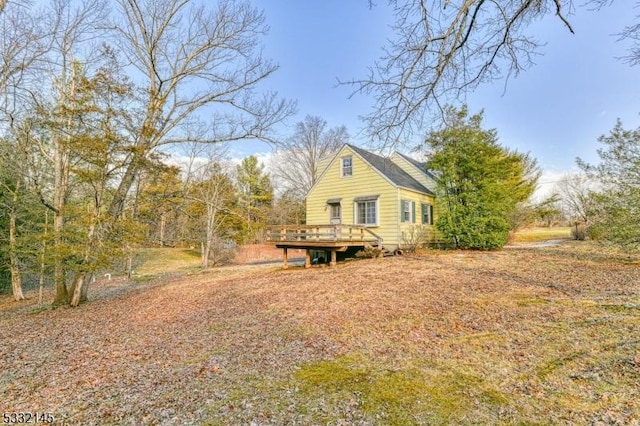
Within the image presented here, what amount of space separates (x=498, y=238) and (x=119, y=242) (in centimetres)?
1573

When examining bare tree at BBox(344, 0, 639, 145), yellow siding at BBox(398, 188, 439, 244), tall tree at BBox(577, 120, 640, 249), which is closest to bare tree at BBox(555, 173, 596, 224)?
yellow siding at BBox(398, 188, 439, 244)

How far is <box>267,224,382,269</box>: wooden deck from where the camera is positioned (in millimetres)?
12609

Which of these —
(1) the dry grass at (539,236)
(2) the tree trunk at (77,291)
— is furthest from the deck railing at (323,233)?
(1) the dry grass at (539,236)

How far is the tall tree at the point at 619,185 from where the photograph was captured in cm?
875

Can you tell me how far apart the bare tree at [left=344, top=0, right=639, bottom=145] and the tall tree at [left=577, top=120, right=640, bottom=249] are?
6689 millimetres

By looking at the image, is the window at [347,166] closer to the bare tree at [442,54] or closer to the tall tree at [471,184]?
the tall tree at [471,184]

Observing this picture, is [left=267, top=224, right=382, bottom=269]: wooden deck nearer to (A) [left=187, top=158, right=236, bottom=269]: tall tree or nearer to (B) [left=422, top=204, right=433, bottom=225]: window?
(B) [left=422, top=204, right=433, bottom=225]: window

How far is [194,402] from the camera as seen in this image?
3486 mm

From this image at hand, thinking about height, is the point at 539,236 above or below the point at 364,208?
below

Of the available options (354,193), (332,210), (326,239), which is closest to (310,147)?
(332,210)

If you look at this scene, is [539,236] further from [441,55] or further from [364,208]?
[441,55]

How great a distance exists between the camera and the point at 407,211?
15234 mm

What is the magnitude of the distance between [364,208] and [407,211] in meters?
2.06

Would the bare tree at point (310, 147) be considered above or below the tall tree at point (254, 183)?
above
